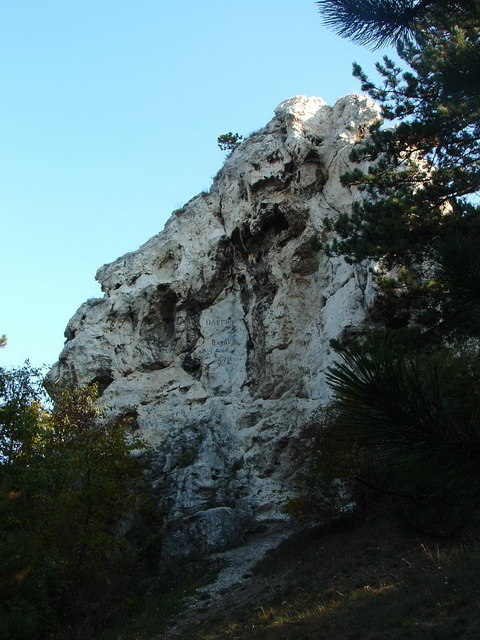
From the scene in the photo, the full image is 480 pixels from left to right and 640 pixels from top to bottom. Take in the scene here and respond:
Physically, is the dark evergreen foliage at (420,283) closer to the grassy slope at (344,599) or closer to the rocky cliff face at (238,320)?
the grassy slope at (344,599)

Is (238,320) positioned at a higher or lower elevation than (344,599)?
higher

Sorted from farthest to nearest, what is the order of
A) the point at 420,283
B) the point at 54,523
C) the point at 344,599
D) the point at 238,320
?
the point at 238,320 < the point at 54,523 < the point at 420,283 < the point at 344,599

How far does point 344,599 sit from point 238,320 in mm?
18044

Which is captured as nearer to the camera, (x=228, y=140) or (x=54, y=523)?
(x=54, y=523)

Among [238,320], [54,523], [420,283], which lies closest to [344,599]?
→ [420,283]

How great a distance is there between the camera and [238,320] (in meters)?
28.2

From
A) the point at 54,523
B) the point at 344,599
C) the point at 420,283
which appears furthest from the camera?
the point at 54,523

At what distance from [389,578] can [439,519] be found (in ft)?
26.1

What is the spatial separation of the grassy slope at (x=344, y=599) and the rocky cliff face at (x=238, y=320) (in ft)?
22.0

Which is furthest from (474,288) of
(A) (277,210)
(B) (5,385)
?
(A) (277,210)

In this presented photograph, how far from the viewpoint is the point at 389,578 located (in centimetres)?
1123

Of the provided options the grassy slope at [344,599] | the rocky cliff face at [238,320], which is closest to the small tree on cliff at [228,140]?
the rocky cliff face at [238,320]

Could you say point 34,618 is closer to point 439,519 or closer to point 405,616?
point 405,616

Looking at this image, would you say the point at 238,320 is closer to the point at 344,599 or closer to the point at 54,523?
the point at 54,523
